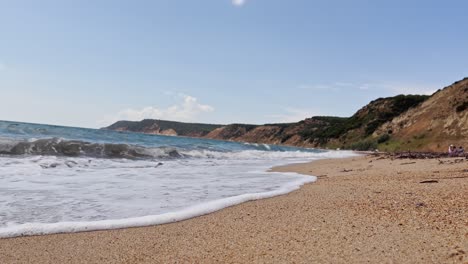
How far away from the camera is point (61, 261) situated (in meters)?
3.73

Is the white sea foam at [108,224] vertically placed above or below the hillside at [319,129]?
below

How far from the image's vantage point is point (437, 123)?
48.2 meters

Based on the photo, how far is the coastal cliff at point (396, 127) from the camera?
1745 inches

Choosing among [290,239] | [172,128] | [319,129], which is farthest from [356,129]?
[172,128]

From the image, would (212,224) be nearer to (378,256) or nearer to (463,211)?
(378,256)

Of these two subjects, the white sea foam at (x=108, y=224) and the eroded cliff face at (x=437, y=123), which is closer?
the white sea foam at (x=108, y=224)

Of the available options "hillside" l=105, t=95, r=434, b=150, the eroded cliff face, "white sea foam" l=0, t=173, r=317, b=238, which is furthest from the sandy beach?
"hillside" l=105, t=95, r=434, b=150

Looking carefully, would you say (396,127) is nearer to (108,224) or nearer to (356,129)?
(356,129)

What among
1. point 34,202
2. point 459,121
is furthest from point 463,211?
point 459,121

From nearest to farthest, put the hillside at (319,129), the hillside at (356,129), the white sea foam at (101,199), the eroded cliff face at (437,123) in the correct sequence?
the white sea foam at (101,199)
the eroded cliff face at (437,123)
the hillside at (356,129)
the hillside at (319,129)

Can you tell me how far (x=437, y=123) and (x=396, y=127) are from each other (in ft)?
45.4

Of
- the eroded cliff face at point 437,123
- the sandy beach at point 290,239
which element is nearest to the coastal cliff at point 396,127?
the eroded cliff face at point 437,123

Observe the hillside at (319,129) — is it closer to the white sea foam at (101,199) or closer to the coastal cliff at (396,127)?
the coastal cliff at (396,127)

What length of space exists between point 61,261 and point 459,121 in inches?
1876
